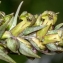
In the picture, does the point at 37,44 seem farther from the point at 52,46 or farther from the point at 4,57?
the point at 4,57

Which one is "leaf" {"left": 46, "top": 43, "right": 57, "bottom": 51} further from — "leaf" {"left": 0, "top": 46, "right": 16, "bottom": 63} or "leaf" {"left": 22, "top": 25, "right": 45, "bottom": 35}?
"leaf" {"left": 0, "top": 46, "right": 16, "bottom": 63}

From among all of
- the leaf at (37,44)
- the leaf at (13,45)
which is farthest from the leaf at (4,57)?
the leaf at (37,44)

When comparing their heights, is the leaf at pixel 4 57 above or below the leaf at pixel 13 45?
below

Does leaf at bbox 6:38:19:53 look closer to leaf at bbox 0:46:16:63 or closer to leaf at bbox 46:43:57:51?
leaf at bbox 0:46:16:63

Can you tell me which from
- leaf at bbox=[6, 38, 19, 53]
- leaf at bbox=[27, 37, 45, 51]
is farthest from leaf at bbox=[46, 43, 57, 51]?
leaf at bbox=[6, 38, 19, 53]

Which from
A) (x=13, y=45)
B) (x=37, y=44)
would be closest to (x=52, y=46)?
(x=37, y=44)

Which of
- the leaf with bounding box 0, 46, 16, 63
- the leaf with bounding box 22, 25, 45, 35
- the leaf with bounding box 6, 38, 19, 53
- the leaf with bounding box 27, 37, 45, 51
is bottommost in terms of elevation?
the leaf with bounding box 0, 46, 16, 63

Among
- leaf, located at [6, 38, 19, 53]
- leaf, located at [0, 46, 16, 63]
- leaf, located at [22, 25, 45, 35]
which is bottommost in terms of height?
leaf, located at [0, 46, 16, 63]

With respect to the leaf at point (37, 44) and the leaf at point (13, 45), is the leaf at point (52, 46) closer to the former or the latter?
the leaf at point (37, 44)

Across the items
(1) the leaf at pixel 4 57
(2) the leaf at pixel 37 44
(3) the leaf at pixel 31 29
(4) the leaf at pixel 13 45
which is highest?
(3) the leaf at pixel 31 29

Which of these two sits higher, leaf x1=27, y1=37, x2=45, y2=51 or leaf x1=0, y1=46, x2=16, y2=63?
leaf x1=27, y1=37, x2=45, y2=51

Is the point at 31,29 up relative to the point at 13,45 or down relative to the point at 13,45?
up

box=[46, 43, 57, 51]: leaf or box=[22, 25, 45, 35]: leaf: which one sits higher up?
box=[22, 25, 45, 35]: leaf
